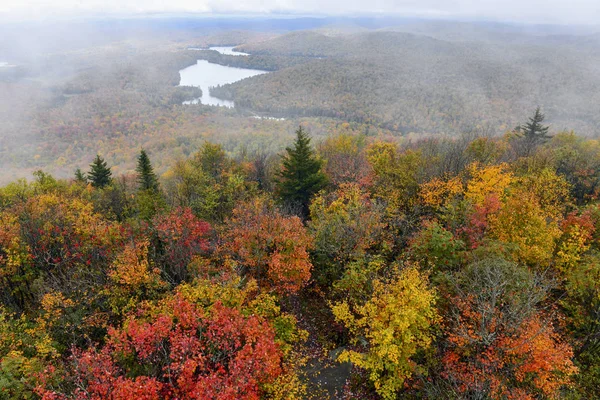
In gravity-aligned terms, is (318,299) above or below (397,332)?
below

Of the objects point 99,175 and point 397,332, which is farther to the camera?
point 99,175

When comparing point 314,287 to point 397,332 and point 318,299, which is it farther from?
point 397,332

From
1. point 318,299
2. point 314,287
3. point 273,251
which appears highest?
point 273,251

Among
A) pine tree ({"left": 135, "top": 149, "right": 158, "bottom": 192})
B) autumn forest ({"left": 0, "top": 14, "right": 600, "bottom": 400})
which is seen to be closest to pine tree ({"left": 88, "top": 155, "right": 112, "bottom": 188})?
autumn forest ({"left": 0, "top": 14, "right": 600, "bottom": 400})

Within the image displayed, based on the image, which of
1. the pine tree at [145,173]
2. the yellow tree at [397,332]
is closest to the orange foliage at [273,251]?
the yellow tree at [397,332]

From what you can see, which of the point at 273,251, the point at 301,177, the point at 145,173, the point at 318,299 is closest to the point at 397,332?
the point at 318,299

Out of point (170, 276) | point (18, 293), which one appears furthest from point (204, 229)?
point (18, 293)

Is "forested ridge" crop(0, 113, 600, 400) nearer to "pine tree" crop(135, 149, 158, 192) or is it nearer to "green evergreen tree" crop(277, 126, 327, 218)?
"green evergreen tree" crop(277, 126, 327, 218)
